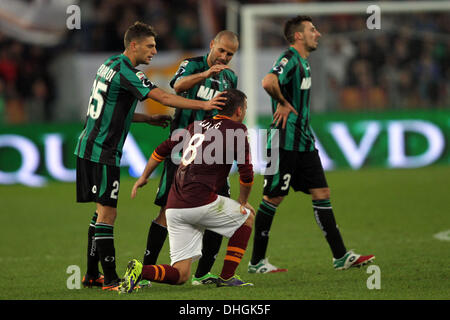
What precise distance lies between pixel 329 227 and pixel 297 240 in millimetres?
1912

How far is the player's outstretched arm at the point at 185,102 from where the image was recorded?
6.08m

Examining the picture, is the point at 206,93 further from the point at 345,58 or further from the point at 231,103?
the point at 345,58

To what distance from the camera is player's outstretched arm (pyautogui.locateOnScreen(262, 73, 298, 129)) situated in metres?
7.27

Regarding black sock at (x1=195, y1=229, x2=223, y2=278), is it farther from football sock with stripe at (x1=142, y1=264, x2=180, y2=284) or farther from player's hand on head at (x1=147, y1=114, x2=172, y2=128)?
player's hand on head at (x1=147, y1=114, x2=172, y2=128)

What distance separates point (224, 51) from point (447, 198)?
6.49 m

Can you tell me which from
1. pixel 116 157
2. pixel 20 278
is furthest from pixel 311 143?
pixel 20 278

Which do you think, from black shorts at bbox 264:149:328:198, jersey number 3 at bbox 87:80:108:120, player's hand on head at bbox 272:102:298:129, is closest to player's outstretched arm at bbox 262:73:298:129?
player's hand on head at bbox 272:102:298:129

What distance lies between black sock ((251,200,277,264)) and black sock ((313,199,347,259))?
404 mm

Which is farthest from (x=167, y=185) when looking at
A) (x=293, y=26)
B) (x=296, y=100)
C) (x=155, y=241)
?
(x=293, y=26)

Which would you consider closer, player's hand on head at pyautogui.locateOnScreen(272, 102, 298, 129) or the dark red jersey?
the dark red jersey

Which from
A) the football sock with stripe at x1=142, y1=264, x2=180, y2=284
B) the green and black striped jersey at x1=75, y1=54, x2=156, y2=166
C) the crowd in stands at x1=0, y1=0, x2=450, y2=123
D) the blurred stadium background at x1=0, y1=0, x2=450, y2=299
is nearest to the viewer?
the football sock with stripe at x1=142, y1=264, x2=180, y2=284

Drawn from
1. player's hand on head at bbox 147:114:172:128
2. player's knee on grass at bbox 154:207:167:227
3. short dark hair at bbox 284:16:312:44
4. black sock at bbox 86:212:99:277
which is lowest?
black sock at bbox 86:212:99:277

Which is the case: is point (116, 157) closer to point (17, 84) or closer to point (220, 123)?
point (220, 123)

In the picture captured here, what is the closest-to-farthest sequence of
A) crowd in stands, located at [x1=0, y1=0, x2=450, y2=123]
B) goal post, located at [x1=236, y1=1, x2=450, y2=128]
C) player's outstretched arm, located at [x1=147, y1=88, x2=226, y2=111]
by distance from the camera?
player's outstretched arm, located at [x1=147, y1=88, x2=226, y2=111], goal post, located at [x1=236, y1=1, x2=450, y2=128], crowd in stands, located at [x1=0, y1=0, x2=450, y2=123]
